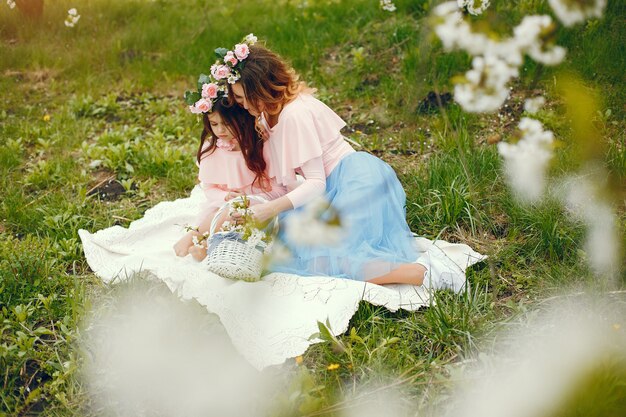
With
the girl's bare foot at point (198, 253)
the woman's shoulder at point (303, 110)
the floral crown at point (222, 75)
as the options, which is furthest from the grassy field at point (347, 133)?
the floral crown at point (222, 75)

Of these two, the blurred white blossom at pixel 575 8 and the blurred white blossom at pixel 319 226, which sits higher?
the blurred white blossom at pixel 575 8

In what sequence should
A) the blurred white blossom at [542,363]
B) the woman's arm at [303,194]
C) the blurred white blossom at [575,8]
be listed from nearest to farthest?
the blurred white blossom at [575,8], the blurred white blossom at [542,363], the woman's arm at [303,194]

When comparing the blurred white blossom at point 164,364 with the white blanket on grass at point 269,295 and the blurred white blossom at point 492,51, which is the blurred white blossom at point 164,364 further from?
the blurred white blossom at point 492,51

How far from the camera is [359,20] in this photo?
5.01 m

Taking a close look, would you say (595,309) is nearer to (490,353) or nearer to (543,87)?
(490,353)

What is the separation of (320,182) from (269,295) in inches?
22.0

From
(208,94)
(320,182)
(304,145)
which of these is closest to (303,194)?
(320,182)

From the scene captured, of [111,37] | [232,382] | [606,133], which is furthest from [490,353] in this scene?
[111,37]

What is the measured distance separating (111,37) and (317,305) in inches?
149

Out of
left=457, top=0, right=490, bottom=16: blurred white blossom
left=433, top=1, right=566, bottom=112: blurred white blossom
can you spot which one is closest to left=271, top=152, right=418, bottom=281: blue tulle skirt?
left=457, top=0, right=490, bottom=16: blurred white blossom

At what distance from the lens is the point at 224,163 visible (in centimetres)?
309

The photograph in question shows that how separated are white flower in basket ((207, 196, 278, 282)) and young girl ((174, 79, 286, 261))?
187mm

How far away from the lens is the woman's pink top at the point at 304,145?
2.81m

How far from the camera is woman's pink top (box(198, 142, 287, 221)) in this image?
10.1 feet
